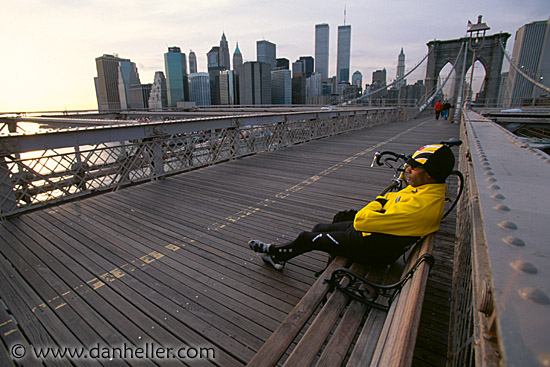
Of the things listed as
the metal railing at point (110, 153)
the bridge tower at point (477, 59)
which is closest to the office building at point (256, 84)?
the bridge tower at point (477, 59)

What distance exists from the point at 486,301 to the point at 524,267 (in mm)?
180

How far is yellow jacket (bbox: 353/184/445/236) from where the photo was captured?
2.30 m

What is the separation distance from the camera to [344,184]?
6387 mm

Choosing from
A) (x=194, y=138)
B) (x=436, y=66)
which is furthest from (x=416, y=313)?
(x=436, y=66)

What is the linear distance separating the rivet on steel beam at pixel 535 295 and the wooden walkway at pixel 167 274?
1736mm

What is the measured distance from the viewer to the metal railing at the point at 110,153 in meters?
4.77

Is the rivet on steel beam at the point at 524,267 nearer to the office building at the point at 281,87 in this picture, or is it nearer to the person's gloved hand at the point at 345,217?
the person's gloved hand at the point at 345,217

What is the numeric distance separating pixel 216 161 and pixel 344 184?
12.2 ft

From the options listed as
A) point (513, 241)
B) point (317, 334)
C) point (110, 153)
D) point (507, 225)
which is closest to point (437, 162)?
point (507, 225)

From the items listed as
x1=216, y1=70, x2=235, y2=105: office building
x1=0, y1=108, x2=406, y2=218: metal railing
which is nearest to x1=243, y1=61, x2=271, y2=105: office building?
x1=216, y1=70, x2=235, y2=105: office building

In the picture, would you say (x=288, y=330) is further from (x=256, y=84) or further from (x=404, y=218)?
(x=256, y=84)

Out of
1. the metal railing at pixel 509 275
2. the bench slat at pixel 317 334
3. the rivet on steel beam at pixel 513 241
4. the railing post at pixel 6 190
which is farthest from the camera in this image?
the railing post at pixel 6 190

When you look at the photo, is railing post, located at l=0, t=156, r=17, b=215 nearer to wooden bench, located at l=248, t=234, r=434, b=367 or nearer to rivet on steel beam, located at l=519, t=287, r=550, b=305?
wooden bench, located at l=248, t=234, r=434, b=367

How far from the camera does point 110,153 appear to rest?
6.23m
